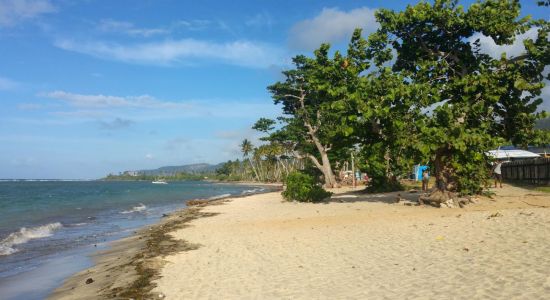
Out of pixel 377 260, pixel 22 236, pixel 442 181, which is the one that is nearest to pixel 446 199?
pixel 442 181

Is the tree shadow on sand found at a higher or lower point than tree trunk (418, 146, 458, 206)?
lower

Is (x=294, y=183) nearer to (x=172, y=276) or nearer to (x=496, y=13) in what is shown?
(x=496, y=13)

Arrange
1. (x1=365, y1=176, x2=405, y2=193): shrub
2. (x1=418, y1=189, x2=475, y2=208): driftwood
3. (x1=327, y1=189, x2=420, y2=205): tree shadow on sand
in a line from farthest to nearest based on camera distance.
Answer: (x1=365, y1=176, x2=405, y2=193): shrub < (x1=327, y1=189, x2=420, y2=205): tree shadow on sand < (x1=418, y1=189, x2=475, y2=208): driftwood

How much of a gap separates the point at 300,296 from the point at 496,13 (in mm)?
14732

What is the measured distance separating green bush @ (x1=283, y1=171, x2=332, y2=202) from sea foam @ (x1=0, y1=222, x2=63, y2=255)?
1273 centimetres

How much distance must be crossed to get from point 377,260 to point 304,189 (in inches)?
603

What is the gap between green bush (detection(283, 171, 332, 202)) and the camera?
24141mm

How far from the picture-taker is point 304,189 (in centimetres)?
2442

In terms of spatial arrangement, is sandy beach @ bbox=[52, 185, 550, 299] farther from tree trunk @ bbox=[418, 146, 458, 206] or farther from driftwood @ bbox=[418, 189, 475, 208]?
tree trunk @ bbox=[418, 146, 458, 206]

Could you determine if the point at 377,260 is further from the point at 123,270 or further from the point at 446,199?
the point at 446,199

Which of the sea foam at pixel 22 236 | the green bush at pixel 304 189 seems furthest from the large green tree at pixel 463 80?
the sea foam at pixel 22 236

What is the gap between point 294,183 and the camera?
82.7ft

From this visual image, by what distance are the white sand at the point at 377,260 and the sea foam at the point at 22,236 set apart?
667 cm

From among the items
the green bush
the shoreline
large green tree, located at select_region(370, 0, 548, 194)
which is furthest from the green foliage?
the shoreline
